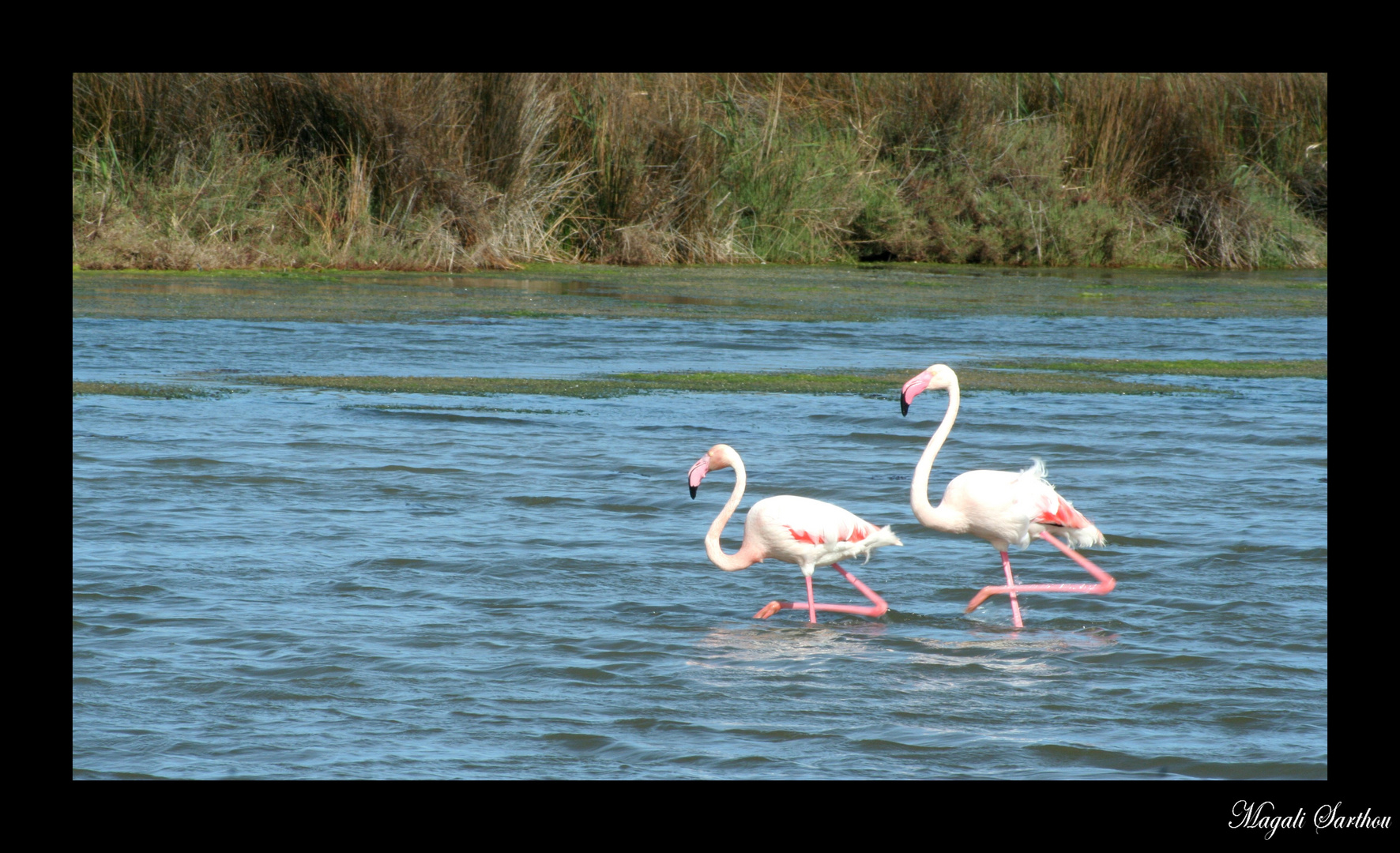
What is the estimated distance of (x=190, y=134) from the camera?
17578 millimetres

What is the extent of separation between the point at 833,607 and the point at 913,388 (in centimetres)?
95

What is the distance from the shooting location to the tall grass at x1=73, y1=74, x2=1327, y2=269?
57.2 ft

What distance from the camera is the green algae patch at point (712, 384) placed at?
35.3 feet

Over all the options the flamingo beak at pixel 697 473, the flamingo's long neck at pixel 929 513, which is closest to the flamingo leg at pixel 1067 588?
the flamingo's long neck at pixel 929 513

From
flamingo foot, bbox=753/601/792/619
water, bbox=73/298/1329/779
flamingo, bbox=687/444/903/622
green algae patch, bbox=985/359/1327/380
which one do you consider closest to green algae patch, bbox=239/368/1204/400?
water, bbox=73/298/1329/779

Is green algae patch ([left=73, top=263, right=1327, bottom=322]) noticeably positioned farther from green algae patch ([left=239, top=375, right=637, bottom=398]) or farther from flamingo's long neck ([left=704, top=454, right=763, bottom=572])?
flamingo's long neck ([left=704, top=454, right=763, bottom=572])

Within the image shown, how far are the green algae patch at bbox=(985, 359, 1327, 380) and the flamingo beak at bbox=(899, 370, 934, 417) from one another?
6.02 m

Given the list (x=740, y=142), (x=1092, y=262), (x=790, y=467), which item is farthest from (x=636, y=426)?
(x=1092, y=262)

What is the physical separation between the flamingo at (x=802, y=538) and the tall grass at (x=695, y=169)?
12133 millimetres

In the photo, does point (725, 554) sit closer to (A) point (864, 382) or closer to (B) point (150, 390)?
(A) point (864, 382)

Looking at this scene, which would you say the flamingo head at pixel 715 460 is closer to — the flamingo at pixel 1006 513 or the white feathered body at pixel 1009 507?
the flamingo at pixel 1006 513

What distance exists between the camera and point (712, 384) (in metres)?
11.2

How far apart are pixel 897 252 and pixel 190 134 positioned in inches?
364

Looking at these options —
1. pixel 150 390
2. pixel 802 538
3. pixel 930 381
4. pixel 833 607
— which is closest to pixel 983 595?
pixel 833 607
